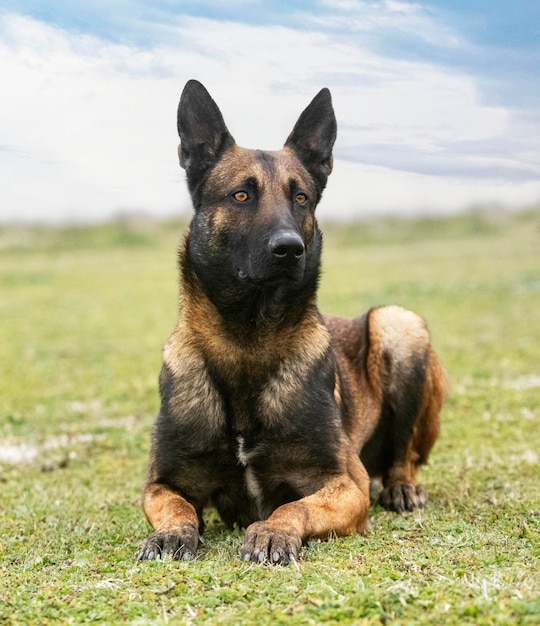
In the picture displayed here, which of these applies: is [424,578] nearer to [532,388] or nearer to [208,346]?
[208,346]

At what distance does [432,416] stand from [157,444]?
2.79 metres

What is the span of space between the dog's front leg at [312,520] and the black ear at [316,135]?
6.89 ft

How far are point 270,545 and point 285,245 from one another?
5.58ft

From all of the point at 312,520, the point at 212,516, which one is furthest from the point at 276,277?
the point at 212,516

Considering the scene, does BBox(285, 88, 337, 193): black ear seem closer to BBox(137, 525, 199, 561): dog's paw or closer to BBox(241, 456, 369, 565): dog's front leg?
BBox(241, 456, 369, 565): dog's front leg

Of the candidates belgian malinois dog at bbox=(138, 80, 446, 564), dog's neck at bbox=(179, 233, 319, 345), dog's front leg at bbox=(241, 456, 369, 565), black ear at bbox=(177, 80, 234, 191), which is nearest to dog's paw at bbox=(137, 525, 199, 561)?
belgian malinois dog at bbox=(138, 80, 446, 564)

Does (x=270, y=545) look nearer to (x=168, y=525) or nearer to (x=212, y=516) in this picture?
(x=168, y=525)

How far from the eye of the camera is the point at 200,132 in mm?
6168

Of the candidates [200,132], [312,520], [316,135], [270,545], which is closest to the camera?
[270,545]

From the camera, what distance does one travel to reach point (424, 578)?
424cm

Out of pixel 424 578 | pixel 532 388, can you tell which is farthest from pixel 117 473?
pixel 532 388

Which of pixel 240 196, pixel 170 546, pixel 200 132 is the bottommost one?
pixel 170 546

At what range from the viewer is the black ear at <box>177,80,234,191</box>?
6133mm

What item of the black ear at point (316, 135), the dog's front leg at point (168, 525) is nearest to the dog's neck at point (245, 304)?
the black ear at point (316, 135)
